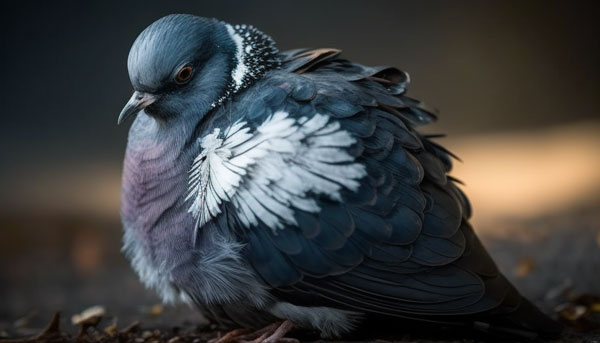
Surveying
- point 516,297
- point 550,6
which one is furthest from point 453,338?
point 550,6

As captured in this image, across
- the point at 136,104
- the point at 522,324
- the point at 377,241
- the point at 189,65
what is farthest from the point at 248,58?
the point at 522,324

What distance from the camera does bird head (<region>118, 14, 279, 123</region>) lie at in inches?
125

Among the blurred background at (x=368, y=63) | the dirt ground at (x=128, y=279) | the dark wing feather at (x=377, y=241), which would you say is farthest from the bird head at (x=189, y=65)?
the blurred background at (x=368, y=63)

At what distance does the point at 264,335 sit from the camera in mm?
3209

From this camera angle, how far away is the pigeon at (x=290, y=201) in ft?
9.87

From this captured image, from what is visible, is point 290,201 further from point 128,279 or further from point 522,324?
point 128,279

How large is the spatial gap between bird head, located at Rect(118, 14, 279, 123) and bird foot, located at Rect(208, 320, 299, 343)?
38.4 inches

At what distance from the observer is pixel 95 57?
8078mm

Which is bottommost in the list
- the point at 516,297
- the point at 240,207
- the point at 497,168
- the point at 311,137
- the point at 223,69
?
Answer: the point at 497,168

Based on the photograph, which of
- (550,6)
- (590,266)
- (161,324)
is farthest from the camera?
(550,6)

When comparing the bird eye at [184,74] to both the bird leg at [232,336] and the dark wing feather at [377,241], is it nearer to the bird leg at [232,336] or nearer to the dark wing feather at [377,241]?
the dark wing feather at [377,241]

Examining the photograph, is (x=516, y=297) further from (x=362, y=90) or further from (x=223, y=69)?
(x=223, y=69)

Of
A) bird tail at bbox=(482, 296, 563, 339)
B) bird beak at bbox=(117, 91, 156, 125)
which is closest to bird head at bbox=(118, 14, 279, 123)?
bird beak at bbox=(117, 91, 156, 125)

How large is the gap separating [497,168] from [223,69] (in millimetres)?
5342
